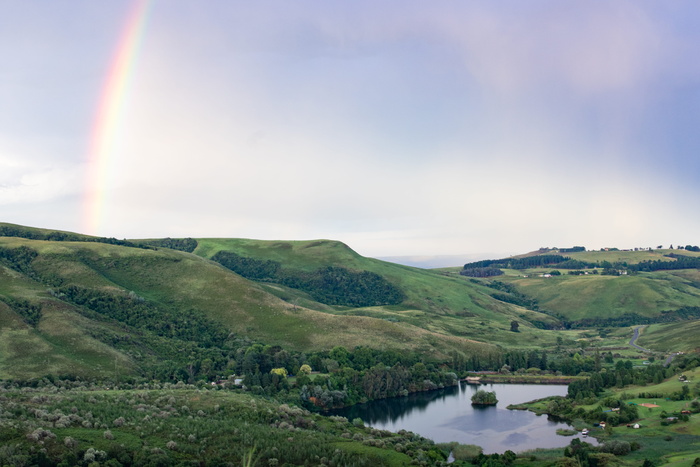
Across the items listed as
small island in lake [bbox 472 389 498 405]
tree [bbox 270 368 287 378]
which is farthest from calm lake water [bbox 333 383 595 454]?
tree [bbox 270 368 287 378]

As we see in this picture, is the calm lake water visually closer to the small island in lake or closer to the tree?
the small island in lake

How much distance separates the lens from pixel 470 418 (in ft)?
410

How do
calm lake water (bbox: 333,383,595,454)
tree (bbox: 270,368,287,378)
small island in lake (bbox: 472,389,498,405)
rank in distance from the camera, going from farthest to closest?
tree (bbox: 270,368,287,378)
small island in lake (bbox: 472,389,498,405)
calm lake water (bbox: 333,383,595,454)

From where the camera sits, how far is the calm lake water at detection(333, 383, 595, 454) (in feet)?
345

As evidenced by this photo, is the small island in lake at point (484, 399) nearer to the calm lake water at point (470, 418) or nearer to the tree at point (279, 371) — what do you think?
the calm lake water at point (470, 418)

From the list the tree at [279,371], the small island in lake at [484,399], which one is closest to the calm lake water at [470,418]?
the small island in lake at [484,399]

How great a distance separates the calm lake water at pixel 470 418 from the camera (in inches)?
4136

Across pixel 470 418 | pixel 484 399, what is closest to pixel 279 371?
pixel 470 418

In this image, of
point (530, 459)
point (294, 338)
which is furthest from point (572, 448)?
point (294, 338)

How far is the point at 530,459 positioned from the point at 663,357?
12170cm

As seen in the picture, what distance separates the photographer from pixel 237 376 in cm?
14738

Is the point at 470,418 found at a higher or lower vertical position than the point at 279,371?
lower

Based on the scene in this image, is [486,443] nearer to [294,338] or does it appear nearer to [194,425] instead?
[194,425]

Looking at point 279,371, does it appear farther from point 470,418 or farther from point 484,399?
point 484,399
